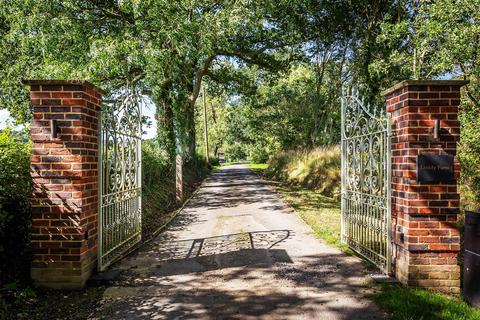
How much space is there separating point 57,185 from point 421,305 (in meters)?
4.40

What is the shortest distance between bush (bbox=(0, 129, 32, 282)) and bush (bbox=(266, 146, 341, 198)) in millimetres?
9743

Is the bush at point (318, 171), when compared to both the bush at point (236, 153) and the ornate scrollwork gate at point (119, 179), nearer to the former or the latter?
the ornate scrollwork gate at point (119, 179)

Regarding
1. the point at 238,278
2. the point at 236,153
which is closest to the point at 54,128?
the point at 238,278

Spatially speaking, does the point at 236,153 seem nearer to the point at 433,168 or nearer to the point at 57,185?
the point at 57,185

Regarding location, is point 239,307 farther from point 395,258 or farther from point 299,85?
point 299,85

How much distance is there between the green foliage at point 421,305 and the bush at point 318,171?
8134mm

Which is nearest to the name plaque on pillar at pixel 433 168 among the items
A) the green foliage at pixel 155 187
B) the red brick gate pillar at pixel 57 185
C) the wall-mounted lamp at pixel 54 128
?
the red brick gate pillar at pixel 57 185

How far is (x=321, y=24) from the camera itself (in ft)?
50.3

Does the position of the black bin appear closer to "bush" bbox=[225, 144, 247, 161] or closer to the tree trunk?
the tree trunk

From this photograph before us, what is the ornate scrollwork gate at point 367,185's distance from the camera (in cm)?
473

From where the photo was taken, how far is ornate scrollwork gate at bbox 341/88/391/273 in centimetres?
473

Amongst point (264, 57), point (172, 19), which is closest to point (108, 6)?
point (172, 19)

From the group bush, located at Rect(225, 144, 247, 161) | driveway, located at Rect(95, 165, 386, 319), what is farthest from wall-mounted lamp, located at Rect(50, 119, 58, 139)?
bush, located at Rect(225, 144, 247, 161)

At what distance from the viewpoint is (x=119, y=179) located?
5867 millimetres
